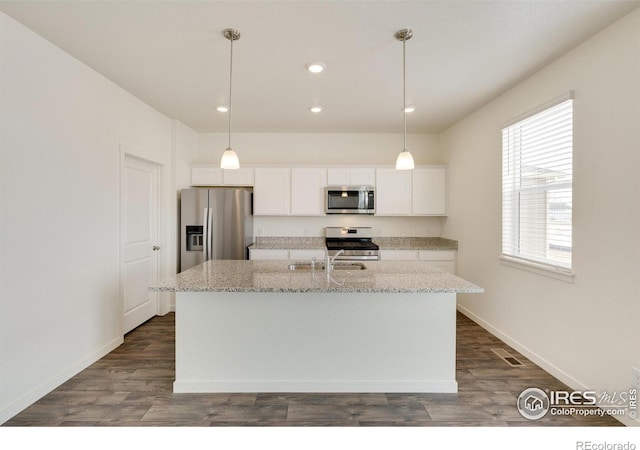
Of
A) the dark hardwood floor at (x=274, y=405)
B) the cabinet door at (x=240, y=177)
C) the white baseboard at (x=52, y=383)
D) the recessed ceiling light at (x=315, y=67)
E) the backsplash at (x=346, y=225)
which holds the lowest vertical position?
the dark hardwood floor at (x=274, y=405)

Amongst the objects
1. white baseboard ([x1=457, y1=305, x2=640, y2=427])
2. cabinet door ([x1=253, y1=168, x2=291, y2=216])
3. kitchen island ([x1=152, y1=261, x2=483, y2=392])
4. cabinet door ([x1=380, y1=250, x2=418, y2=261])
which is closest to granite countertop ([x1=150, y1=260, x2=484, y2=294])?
kitchen island ([x1=152, y1=261, x2=483, y2=392])

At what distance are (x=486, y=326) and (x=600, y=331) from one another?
1.52 m

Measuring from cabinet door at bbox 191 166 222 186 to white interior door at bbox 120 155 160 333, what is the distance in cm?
67

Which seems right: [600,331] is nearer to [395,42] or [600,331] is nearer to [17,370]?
[395,42]

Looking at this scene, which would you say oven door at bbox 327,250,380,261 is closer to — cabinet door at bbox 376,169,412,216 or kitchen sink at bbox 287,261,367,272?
cabinet door at bbox 376,169,412,216

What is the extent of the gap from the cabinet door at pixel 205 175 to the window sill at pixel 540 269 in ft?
12.2

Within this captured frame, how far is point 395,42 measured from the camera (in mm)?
2367

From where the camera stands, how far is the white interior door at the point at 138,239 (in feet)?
11.2

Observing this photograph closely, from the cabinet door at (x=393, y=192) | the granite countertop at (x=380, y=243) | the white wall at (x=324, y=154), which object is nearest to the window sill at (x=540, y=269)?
the granite countertop at (x=380, y=243)

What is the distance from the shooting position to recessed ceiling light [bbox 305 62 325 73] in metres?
2.69

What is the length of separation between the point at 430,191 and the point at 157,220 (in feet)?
12.1

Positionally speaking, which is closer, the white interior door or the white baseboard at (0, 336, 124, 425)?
the white baseboard at (0, 336, 124, 425)

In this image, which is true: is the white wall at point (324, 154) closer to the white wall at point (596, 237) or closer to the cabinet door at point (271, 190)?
the cabinet door at point (271, 190)
